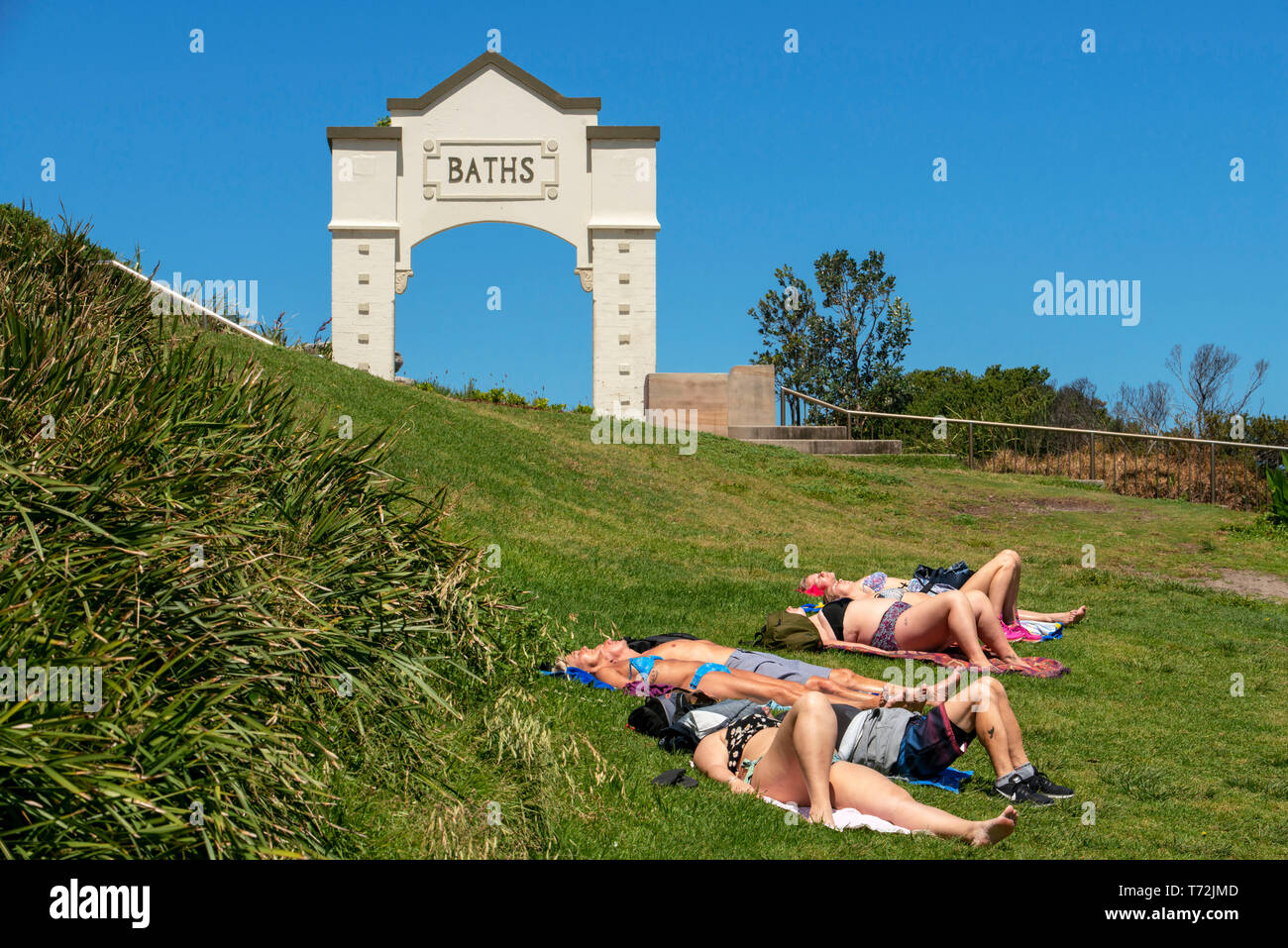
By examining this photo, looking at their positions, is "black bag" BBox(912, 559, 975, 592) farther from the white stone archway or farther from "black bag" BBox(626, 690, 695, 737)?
the white stone archway

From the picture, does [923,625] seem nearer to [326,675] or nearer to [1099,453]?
[326,675]

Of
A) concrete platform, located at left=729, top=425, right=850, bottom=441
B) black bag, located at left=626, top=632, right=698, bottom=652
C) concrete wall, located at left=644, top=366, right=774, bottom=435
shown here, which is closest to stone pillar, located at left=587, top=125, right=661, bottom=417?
concrete wall, located at left=644, top=366, right=774, bottom=435

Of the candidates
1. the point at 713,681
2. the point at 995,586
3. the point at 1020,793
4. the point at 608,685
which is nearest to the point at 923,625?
the point at 995,586

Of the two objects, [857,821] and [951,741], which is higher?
[951,741]

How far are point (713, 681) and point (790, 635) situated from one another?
2.04 metres

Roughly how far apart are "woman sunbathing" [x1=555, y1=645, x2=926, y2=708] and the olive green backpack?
1.50 m

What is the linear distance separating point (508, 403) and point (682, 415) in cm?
408

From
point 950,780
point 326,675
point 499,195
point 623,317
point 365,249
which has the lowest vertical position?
point 950,780

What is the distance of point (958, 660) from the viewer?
8211 millimetres

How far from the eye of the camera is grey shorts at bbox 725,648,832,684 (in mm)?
7016

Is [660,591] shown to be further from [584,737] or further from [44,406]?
[44,406]

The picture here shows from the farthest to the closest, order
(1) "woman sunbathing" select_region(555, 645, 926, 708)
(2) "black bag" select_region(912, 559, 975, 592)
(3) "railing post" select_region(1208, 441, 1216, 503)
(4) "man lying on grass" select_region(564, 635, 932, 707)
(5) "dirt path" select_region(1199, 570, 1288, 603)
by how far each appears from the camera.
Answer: (3) "railing post" select_region(1208, 441, 1216, 503), (5) "dirt path" select_region(1199, 570, 1288, 603), (2) "black bag" select_region(912, 559, 975, 592), (4) "man lying on grass" select_region(564, 635, 932, 707), (1) "woman sunbathing" select_region(555, 645, 926, 708)

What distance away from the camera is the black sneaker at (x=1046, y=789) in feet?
17.7
